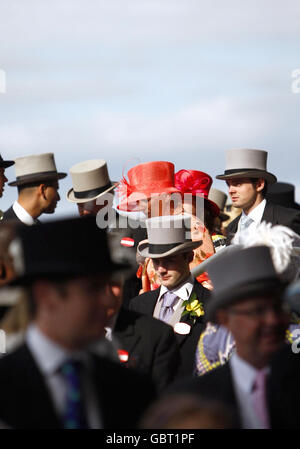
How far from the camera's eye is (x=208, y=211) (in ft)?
24.4

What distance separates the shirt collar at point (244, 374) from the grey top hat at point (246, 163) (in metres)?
4.36

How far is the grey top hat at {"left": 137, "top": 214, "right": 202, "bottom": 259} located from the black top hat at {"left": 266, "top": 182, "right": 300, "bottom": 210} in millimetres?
2903

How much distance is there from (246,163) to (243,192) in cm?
39

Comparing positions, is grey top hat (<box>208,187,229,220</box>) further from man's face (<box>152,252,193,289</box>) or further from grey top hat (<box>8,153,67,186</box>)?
man's face (<box>152,252,193,289</box>)

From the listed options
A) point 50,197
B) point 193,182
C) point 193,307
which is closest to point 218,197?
point 193,182

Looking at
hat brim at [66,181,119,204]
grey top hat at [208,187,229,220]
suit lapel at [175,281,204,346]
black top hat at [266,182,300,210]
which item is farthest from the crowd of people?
grey top hat at [208,187,229,220]

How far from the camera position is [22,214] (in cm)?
674

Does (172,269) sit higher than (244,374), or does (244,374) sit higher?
(244,374)

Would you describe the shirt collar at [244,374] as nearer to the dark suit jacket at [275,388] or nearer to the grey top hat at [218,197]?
the dark suit jacket at [275,388]

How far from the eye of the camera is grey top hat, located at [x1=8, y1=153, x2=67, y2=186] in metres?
7.25

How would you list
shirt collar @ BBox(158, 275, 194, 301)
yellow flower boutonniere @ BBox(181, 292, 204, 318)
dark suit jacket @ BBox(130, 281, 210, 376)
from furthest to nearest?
shirt collar @ BBox(158, 275, 194, 301) → yellow flower boutonniere @ BBox(181, 292, 204, 318) → dark suit jacket @ BBox(130, 281, 210, 376)

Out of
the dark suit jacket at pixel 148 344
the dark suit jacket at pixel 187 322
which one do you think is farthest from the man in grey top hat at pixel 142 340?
the dark suit jacket at pixel 187 322

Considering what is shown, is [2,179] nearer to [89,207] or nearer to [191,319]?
[89,207]
